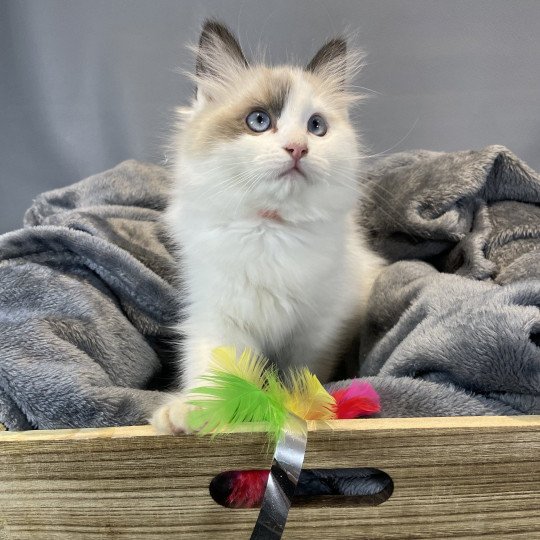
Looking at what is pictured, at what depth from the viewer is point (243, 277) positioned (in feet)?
3.41

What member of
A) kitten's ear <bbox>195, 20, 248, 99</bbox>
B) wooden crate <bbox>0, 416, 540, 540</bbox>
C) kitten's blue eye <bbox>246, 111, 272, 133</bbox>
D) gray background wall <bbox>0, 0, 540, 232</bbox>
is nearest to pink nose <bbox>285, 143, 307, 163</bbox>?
kitten's blue eye <bbox>246, 111, 272, 133</bbox>

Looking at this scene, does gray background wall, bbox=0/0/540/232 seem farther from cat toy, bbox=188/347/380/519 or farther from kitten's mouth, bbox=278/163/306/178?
cat toy, bbox=188/347/380/519

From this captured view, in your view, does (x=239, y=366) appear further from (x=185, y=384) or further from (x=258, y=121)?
(x=258, y=121)

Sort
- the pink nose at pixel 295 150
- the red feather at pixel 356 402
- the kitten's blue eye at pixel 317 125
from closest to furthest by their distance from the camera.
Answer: the red feather at pixel 356 402, the pink nose at pixel 295 150, the kitten's blue eye at pixel 317 125

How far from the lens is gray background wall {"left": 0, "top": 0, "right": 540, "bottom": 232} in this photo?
5.81 ft

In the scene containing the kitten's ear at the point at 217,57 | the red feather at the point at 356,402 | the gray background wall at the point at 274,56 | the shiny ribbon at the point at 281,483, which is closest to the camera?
the shiny ribbon at the point at 281,483

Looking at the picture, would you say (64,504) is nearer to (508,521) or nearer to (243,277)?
(243,277)

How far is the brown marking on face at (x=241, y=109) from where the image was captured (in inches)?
40.7

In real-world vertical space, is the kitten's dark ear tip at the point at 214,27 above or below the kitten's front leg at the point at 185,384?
above

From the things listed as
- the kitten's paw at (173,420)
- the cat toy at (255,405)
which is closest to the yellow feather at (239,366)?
the cat toy at (255,405)

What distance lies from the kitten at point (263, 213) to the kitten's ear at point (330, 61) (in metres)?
0.07

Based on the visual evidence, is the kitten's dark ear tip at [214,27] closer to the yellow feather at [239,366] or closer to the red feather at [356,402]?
the yellow feather at [239,366]

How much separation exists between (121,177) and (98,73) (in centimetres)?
46

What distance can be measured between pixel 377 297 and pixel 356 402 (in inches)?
18.7
